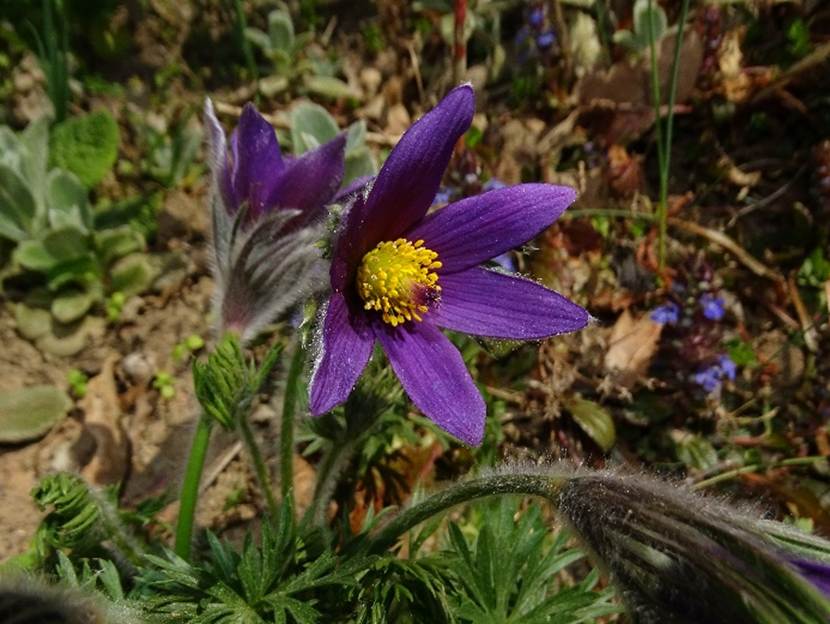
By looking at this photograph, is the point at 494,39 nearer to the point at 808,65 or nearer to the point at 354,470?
the point at 808,65

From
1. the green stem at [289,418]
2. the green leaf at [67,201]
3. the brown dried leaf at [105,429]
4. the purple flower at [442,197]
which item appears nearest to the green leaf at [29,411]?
the brown dried leaf at [105,429]

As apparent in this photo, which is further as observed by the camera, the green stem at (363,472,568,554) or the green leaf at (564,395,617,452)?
the green leaf at (564,395,617,452)

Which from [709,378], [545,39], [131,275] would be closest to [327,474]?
[131,275]

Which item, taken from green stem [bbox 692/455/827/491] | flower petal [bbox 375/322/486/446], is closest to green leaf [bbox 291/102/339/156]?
flower petal [bbox 375/322/486/446]

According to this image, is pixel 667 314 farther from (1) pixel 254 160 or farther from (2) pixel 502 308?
(1) pixel 254 160

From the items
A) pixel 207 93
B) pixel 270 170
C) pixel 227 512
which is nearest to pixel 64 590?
pixel 270 170

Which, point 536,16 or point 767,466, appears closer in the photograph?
point 767,466

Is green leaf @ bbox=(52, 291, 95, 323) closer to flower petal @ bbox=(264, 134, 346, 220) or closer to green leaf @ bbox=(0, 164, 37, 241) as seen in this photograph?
green leaf @ bbox=(0, 164, 37, 241)
